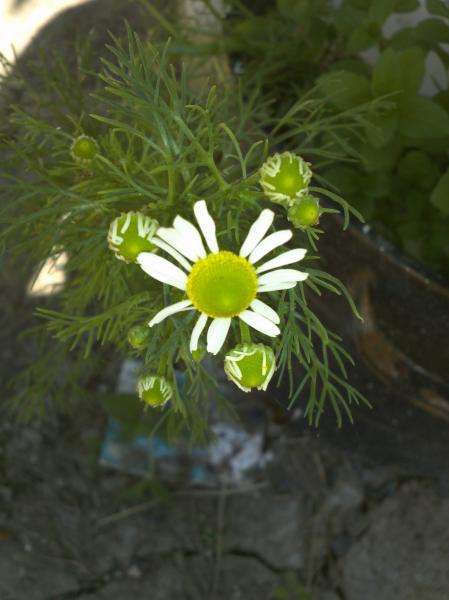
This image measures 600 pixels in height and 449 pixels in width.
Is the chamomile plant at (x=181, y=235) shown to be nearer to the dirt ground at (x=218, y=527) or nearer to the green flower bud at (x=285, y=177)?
the green flower bud at (x=285, y=177)

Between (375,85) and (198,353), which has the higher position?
(375,85)

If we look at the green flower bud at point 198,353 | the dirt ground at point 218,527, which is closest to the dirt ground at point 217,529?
the dirt ground at point 218,527

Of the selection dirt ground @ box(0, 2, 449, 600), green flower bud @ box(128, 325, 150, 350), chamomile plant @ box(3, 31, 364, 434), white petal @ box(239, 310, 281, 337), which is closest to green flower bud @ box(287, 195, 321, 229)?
chamomile plant @ box(3, 31, 364, 434)

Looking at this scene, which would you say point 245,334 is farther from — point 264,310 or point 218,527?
point 218,527

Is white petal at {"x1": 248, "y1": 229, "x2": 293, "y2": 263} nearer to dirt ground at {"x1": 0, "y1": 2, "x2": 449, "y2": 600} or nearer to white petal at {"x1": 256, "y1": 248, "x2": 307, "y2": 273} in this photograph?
white petal at {"x1": 256, "y1": 248, "x2": 307, "y2": 273}

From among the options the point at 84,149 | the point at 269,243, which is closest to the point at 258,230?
the point at 269,243

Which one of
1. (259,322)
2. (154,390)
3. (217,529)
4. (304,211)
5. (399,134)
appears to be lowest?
(217,529)

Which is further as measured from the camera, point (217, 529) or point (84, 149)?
point (217, 529)

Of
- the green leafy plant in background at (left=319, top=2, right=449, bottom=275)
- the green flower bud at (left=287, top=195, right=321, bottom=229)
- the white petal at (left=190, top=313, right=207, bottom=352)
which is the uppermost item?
the green leafy plant in background at (left=319, top=2, right=449, bottom=275)
